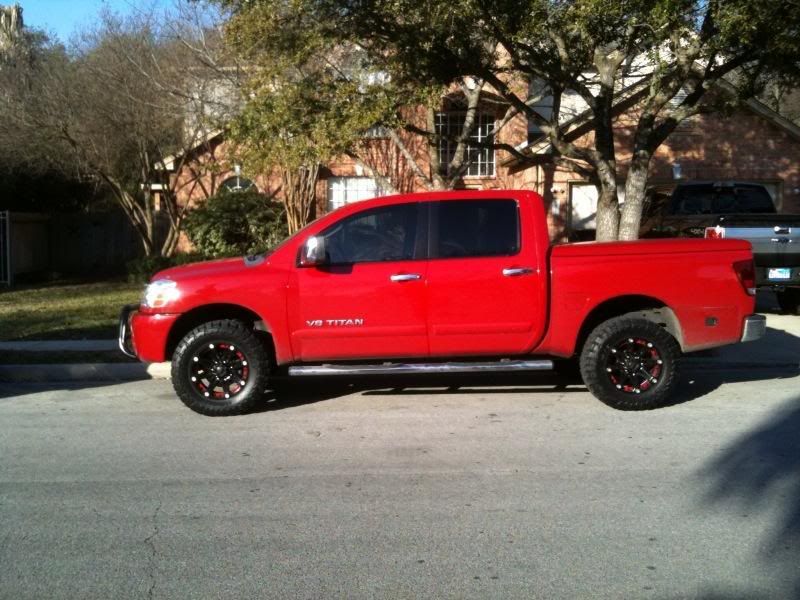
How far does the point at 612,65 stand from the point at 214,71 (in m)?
8.91

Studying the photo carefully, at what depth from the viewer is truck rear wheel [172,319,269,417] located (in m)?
7.42

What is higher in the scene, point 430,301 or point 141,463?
point 430,301

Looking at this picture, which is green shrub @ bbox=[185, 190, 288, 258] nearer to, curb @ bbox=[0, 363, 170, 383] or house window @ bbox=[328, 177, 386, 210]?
house window @ bbox=[328, 177, 386, 210]

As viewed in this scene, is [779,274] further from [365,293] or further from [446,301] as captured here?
[365,293]

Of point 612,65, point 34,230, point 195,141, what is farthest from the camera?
point 34,230

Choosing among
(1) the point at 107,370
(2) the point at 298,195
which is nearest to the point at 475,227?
(1) the point at 107,370

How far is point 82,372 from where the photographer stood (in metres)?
9.65

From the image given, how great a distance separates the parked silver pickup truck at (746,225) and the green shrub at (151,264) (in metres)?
10.8

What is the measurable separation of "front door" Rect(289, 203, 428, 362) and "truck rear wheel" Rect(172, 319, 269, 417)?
434mm

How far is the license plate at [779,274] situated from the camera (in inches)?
465

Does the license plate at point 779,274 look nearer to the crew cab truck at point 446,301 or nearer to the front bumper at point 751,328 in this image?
the crew cab truck at point 446,301

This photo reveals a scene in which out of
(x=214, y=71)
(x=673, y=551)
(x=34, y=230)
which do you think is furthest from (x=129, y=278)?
(x=673, y=551)

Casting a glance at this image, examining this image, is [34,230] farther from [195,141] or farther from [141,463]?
[141,463]

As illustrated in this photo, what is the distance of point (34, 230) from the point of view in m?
21.8
